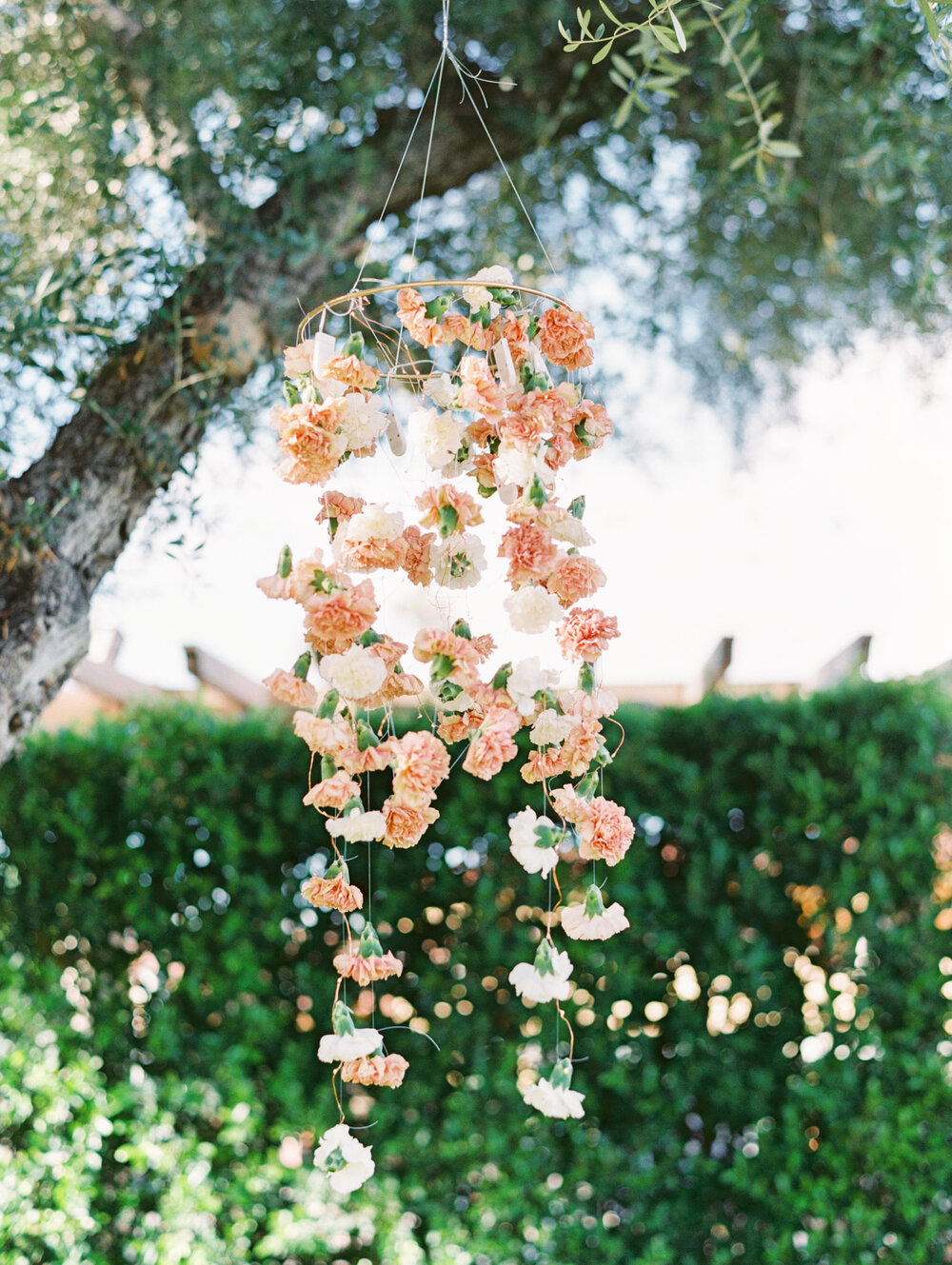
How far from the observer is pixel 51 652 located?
5.74ft

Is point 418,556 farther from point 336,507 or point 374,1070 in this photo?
point 374,1070

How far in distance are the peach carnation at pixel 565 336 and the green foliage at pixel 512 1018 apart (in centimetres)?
166

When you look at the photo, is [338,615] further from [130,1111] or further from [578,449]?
[130,1111]

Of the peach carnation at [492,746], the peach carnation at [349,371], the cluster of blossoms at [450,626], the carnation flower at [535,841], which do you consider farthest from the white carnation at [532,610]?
the peach carnation at [349,371]

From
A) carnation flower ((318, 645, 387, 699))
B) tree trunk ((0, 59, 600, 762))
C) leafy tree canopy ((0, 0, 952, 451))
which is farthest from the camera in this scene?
leafy tree canopy ((0, 0, 952, 451))

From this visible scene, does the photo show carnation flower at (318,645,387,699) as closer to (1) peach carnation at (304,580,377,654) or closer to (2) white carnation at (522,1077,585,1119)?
(1) peach carnation at (304,580,377,654)

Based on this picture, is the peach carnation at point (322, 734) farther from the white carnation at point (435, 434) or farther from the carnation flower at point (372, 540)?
the white carnation at point (435, 434)

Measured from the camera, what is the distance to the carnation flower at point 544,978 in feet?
3.61

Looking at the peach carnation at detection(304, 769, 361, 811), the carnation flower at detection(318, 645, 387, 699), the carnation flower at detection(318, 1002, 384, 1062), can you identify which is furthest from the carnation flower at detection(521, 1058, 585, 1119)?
the carnation flower at detection(318, 645, 387, 699)

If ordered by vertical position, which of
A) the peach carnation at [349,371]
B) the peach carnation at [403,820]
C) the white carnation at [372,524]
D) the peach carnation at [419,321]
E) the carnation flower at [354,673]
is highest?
the peach carnation at [419,321]

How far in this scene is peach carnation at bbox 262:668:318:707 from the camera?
110 centimetres

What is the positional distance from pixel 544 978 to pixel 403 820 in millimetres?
260

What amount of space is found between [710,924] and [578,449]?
1.91 m

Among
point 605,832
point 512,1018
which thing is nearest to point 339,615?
point 605,832
